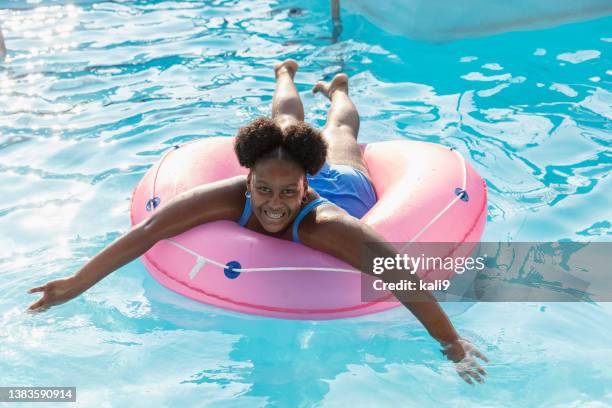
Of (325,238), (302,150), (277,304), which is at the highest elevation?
(302,150)

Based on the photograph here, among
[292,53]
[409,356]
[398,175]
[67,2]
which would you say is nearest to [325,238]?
[409,356]

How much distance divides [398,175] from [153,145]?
189 centimetres

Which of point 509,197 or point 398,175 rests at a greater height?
point 398,175

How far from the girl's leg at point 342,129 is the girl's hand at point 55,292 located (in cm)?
138

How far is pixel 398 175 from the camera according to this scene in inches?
151

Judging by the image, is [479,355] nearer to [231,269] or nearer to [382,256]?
[382,256]

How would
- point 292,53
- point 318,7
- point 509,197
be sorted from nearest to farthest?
point 509,197, point 292,53, point 318,7

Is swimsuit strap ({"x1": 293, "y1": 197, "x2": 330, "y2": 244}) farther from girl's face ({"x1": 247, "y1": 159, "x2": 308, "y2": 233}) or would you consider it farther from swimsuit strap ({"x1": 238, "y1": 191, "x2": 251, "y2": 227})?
swimsuit strap ({"x1": 238, "y1": 191, "x2": 251, "y2": 227})

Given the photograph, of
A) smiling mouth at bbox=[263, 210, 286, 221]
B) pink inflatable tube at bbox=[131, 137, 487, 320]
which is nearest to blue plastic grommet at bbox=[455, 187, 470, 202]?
pink inflatable tube at bbox=[131, 137, 487, 320]

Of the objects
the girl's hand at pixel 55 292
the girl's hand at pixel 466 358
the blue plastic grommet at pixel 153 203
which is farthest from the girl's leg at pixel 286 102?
the girl's hand at pixel 466 358

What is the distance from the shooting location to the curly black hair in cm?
298

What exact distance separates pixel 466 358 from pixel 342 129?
1.79 meters

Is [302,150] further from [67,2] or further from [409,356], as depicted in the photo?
[67,2]

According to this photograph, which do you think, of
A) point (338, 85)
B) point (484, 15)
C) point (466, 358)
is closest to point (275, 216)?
point (466, 358)
